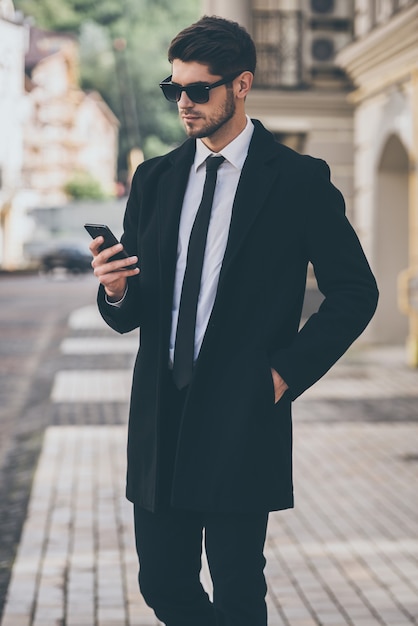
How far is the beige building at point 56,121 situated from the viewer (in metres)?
77.7

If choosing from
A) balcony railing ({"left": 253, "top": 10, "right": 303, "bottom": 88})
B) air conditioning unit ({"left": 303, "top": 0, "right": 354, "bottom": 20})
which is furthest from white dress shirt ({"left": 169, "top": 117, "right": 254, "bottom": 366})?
air conditioning unit ({"left": 303, "top": 0, "right": 354, "bottom": 20})

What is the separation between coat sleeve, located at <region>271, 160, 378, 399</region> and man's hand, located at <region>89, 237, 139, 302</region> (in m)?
0.42

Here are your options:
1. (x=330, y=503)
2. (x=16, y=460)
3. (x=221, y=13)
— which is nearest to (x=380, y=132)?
(x=221, y=13)

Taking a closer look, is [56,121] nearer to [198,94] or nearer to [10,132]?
[10,132]

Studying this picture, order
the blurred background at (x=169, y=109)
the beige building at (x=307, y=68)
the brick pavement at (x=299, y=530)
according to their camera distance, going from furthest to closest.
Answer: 1. the beige building at (x=307, y=68)
2. the blurred background at (x=169, y=109)
3. the brick pavement at (x=299, y=530)

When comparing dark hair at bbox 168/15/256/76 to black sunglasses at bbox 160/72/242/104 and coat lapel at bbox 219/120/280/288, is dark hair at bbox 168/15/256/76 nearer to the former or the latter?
black sunglasses at bbox 160/72/242/104

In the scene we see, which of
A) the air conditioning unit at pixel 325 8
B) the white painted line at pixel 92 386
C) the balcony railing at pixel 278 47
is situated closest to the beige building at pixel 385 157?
the balcony railing at pixel 278 47

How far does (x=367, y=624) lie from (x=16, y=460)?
4.61 metres

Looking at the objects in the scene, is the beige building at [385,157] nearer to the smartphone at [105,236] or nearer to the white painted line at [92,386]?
the white painted line at [92,386]

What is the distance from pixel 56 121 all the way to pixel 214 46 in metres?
78.9

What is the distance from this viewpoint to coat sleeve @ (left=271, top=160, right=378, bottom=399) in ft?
10.1

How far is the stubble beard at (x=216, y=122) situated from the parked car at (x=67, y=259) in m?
45.6

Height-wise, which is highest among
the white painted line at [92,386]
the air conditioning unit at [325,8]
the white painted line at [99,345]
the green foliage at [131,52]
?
the green foliage at [131,52]

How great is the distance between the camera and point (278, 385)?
307cm
